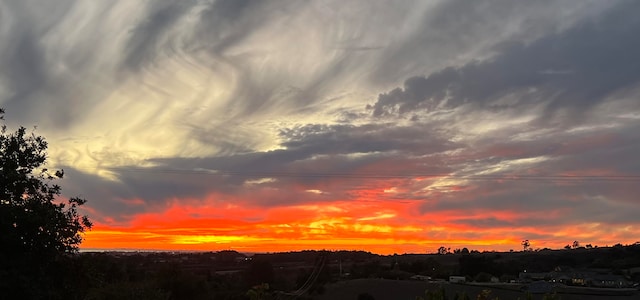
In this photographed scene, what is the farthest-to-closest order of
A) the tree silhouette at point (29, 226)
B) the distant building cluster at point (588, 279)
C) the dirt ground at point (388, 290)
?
the distant building cluster at point (588, 279)
the dirt ground at point (388, 290)
the tree silhouette at point (29, 226)

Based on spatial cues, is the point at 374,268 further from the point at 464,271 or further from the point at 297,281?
the point at 297,281

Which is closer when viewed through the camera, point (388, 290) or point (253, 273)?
point (253, 273)

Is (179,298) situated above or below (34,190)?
below

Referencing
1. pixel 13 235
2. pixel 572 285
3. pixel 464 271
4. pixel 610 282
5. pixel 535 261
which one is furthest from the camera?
pixel 535 261

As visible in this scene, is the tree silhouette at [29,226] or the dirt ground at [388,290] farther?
the dirt ground at [388,290]

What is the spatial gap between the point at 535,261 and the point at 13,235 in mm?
129236

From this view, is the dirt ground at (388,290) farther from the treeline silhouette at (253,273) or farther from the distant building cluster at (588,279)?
the distant building cluster at (588,279)

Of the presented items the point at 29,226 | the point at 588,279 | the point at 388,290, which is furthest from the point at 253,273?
the point at 29,226

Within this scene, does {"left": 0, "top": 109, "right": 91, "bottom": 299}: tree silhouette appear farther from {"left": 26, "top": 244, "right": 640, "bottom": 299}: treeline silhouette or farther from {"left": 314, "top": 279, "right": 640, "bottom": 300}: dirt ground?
{"left": 314, "top": 279, "right": 640, "bottom": 300}: dirt ground

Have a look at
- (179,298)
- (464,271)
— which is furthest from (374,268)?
(179,298)

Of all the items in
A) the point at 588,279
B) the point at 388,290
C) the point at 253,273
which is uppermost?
the point at 253,273

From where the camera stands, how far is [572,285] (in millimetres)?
81812

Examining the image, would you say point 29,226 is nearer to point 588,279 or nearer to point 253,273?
point 253,273

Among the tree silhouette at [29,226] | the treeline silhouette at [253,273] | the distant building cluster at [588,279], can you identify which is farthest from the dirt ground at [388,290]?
the tree silhouette at [29,226]
